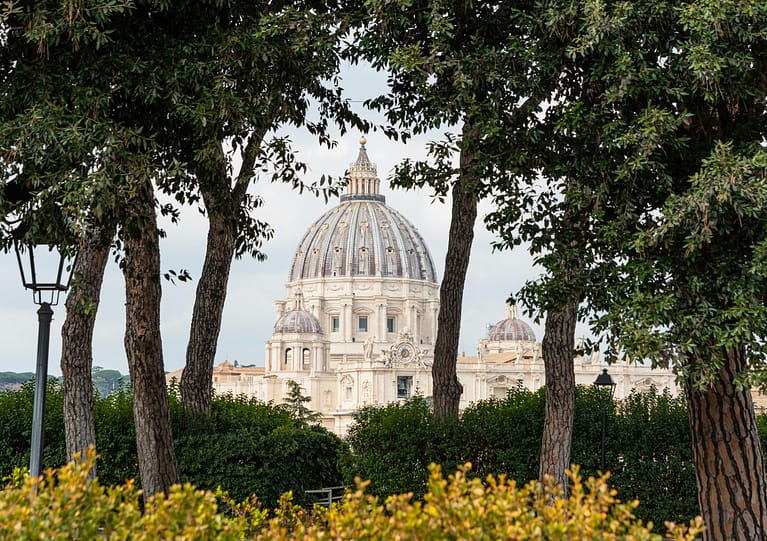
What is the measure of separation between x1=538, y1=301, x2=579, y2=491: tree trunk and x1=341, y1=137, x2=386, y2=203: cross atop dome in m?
131

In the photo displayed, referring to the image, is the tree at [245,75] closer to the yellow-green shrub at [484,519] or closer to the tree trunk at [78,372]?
the tree trunk at [78,372]

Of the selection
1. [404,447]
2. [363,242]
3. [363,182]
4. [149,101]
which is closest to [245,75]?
[149,101]

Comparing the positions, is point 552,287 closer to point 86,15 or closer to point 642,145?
point 642,145

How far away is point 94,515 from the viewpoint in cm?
356

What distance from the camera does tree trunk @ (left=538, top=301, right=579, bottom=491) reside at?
10.6 meters

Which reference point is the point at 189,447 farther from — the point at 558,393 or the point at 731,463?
the point at 731,463

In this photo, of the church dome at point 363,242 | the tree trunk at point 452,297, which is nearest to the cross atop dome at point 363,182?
the church dome at point 363,242

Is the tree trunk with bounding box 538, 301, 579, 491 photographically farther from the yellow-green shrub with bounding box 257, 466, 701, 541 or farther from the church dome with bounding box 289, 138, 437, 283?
the church dome with bounding box 289, 138, 437, 283

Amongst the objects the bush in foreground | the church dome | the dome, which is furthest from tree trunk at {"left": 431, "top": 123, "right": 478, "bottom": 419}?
the church dome

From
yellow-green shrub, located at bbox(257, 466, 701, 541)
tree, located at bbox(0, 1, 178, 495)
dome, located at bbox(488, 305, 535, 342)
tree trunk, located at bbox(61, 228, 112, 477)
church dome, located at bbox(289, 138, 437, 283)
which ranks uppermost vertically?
church dome, located at bbox(289, 138, 437, 283)

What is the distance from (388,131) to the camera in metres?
10.3

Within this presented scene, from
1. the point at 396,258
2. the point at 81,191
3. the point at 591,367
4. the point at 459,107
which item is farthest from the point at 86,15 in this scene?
the point at 396,258

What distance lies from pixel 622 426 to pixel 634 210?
20.9 feet

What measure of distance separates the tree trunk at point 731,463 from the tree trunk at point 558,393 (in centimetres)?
255
